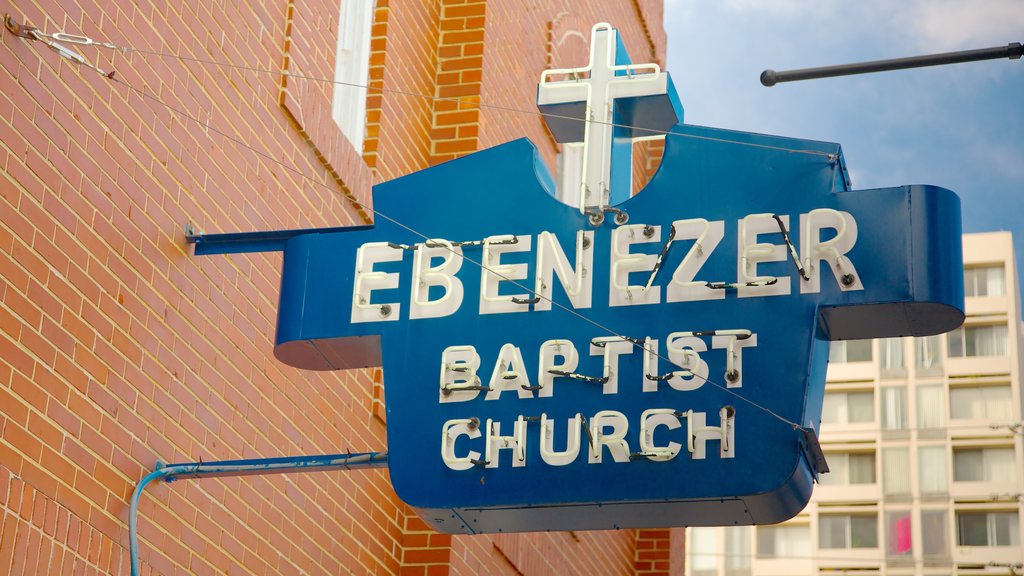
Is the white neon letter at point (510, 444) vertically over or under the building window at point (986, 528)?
under

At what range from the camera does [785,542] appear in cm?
6550

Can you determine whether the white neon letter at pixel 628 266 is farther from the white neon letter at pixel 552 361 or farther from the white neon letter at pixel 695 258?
the white neon letter at pixel 552 361

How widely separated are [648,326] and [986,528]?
61168 mm

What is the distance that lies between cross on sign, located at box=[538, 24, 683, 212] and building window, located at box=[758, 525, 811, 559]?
192ft

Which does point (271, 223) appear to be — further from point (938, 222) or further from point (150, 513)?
point (938, 222)

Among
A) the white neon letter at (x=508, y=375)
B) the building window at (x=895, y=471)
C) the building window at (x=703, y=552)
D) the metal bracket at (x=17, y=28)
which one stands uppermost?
the building window at (x=895, y=471)

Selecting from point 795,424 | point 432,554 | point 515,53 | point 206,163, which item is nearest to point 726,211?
point 795,424

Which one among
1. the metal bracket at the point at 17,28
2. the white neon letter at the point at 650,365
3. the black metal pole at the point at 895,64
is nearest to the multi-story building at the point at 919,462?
the black metal pole at the point at 895,64

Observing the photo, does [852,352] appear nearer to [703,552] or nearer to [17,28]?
[703,552]

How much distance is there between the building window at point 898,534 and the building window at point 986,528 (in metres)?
1.90

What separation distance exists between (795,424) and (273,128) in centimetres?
358

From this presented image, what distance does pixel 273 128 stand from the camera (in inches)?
349

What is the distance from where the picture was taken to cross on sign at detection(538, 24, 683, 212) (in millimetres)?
7586

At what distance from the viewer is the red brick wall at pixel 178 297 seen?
21.9 feet
